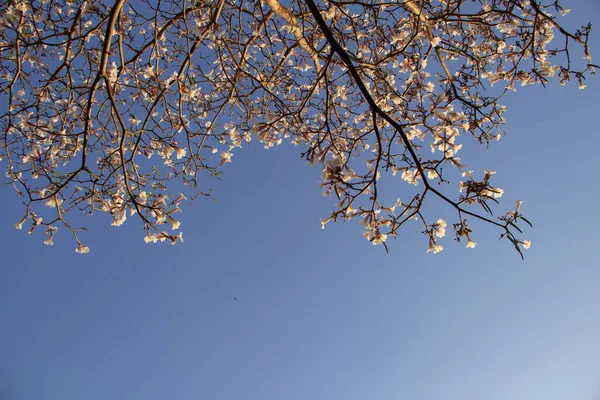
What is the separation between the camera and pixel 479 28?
3.91 meters

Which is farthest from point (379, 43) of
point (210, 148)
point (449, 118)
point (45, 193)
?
point (45, 193)

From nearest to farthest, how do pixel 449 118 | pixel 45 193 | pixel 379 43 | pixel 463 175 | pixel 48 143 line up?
pixel 463 175 → pixel 449 118 → pixel 45 193 → pixel 48 143 → pixel 379 43

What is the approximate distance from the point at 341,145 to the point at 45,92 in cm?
301

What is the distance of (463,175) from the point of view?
244 cm

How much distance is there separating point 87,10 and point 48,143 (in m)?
1.36

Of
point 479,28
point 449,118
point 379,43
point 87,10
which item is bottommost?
point 449,118

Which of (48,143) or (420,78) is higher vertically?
(420,78)

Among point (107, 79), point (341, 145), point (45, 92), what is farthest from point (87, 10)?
point (341, 145)

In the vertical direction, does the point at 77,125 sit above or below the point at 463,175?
above

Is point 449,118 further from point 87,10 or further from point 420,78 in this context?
point 87,10

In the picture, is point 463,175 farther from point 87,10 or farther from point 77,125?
point 77,125

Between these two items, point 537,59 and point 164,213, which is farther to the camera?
point 537,59

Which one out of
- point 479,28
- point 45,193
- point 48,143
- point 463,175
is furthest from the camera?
point 479,28

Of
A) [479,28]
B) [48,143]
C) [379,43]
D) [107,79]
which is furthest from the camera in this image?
[379,43]
